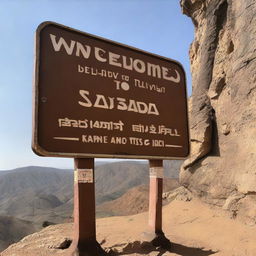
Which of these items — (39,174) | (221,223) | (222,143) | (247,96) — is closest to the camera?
(221,223)

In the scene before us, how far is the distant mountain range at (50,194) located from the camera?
32.8m

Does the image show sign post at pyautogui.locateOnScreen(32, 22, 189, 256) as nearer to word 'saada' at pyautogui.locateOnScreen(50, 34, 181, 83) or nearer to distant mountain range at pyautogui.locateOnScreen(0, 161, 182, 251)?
word 'saada' at pyautogui.locateOnScreen(50, 34, 181, 83)

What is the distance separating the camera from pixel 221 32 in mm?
11141

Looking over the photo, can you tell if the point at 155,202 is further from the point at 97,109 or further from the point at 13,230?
the point at 13,230

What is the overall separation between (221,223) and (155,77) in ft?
14.5

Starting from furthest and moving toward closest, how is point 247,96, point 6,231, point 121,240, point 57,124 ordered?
point 6,231
point 247,96
point 121,240
point 57,124

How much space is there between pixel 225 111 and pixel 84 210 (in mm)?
6390

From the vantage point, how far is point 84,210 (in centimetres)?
517

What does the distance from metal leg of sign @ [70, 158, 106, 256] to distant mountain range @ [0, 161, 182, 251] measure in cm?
2199

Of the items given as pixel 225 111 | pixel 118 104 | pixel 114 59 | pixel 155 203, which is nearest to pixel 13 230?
pixel 225 111

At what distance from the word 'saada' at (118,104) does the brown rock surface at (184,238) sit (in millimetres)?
2757

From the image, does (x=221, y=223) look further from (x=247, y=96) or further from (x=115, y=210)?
(x=115, y=210)

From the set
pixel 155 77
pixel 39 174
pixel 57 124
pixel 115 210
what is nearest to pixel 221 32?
pixel 155 77

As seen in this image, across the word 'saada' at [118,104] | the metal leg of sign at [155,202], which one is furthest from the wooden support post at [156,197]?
the word 'saada' at [118,104]
